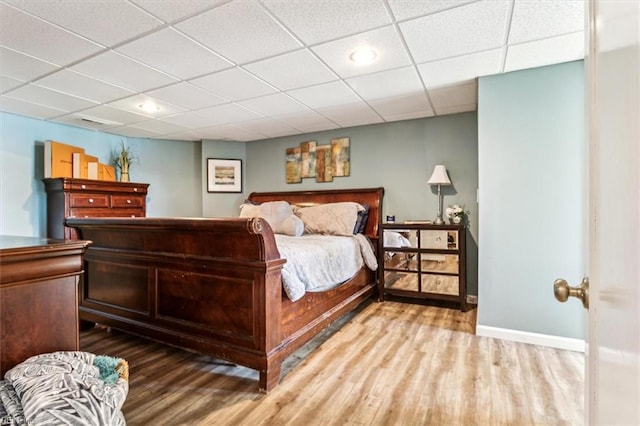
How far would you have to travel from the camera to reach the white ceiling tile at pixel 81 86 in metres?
2.72

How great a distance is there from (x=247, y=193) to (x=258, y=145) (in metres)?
0.82

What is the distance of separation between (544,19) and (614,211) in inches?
81.1

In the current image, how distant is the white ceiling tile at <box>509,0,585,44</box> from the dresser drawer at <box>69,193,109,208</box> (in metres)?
4.68

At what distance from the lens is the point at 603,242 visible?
58cm

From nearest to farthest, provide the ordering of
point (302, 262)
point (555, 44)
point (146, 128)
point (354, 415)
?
point (354, 415) → point (555, 44) → point (302, 262) → point (146, 128)

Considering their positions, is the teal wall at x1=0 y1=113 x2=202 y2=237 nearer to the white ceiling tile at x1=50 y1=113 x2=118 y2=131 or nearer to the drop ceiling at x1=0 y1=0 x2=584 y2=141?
Answer: the white ceiling tile at x1=50 y1=113 x2=118 y2=131

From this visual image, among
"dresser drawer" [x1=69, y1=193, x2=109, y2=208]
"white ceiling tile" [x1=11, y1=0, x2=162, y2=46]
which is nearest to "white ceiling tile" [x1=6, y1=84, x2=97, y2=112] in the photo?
"dresser drawer" [x1=69, y1=193, x2=109, y2=208]

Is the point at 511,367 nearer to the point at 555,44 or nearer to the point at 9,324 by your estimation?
the point at 555,44


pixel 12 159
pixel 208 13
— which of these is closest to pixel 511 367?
pixel 208 13

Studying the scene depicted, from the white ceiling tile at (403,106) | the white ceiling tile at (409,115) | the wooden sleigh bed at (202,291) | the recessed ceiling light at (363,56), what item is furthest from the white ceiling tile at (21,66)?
the white ceiling tile at (409,115)

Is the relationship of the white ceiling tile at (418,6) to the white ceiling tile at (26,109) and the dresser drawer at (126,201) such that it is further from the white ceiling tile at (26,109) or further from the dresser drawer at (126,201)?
the dresser drawer at (126,201)

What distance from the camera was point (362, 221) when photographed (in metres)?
4.09

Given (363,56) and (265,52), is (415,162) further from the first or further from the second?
(265,52)

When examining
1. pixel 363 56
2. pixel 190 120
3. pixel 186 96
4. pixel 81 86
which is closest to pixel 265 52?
pixel 363 56
